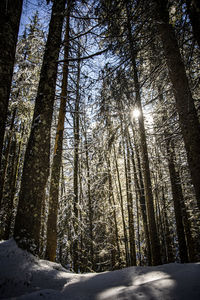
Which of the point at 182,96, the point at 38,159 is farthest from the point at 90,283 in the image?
the point at 182,96

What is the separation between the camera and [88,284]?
5.91 ft

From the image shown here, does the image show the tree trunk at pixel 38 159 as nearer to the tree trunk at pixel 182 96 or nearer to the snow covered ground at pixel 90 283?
the snow covered ground at pixel 90 283

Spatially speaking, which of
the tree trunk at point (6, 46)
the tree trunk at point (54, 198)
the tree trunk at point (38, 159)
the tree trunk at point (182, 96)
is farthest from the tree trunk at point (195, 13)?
the tree trunk at point (54, 198)

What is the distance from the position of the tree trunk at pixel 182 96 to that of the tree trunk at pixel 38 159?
2.49 meters

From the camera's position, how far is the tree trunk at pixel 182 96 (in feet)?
10.8

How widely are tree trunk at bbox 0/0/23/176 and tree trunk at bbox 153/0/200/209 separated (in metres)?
2.85

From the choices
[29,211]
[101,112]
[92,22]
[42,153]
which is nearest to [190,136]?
[101,112]

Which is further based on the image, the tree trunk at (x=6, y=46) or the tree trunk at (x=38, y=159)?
the tree trunk at (x=38, y=159)

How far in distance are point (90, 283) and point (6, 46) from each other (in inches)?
136

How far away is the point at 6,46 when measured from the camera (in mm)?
2273

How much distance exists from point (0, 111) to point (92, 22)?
467 cm

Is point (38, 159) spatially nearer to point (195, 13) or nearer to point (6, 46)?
point (6, 46)

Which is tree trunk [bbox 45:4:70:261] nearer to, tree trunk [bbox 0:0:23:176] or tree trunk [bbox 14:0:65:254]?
tree trunk [bbox 14:0:65:254]

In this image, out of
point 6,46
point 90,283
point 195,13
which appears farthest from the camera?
point 6,46
